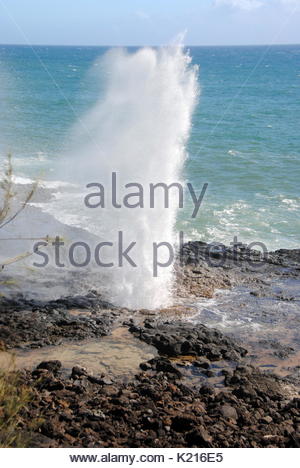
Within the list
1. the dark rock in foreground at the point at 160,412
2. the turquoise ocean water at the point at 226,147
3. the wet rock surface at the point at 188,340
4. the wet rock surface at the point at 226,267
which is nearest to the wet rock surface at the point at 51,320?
the wet rock surface at the point at 188,340

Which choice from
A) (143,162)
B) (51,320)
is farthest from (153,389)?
(143,162)

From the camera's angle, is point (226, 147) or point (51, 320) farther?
point (226, 147)

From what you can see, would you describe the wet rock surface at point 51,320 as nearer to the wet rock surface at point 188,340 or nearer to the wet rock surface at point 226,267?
the wet rock surface at point 188,340

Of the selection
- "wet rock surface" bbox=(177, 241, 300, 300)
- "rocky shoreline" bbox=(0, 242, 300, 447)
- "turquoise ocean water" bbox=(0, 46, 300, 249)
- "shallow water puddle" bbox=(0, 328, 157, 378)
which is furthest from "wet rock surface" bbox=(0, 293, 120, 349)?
"turquoise ocean water" bbox=(0, 46, 300, 249)

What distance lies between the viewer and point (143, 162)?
26.0 meters

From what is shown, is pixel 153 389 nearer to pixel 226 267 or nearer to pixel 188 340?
pixel 188 340

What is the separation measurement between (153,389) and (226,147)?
30.4 m

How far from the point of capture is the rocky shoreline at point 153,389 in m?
9.93

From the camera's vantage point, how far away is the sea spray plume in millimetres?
17781

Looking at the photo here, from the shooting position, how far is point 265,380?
39.9ft

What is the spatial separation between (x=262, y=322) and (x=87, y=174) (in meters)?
17.6

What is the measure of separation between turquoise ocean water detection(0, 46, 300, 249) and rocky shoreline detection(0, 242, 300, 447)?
8823 mm

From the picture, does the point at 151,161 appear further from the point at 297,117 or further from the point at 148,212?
the point at 297,117

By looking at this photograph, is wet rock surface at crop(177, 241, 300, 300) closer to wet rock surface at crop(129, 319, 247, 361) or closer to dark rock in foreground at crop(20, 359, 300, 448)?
wet rock surface at crop(129, 319, 247, 361)
